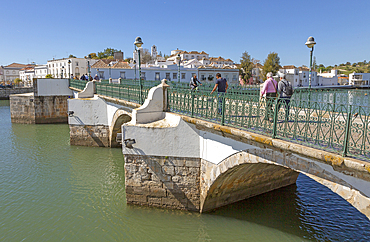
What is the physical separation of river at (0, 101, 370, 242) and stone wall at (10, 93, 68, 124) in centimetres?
1349

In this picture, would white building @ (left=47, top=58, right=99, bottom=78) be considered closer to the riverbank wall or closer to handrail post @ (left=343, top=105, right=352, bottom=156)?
the riverbank wall

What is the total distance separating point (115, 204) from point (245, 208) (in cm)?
425

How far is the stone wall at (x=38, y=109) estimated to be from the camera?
24.6m

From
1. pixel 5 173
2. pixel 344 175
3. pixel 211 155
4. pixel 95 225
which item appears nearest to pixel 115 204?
pixel 95 225

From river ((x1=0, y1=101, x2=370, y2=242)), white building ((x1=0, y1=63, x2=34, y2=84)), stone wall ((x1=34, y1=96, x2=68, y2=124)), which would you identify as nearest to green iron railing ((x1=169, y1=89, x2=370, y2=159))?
river ((x1=0, y1=101, x2=370, y2=242))

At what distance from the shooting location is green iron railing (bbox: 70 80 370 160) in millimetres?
4527

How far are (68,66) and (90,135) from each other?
4588 cm

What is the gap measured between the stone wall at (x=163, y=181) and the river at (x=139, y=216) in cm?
30

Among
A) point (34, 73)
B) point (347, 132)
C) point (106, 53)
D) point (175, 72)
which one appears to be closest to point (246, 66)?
point (175, 72)

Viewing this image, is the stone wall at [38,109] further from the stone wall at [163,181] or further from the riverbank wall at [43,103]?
the stone wall at [163,181]

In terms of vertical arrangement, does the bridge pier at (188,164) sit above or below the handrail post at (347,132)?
below

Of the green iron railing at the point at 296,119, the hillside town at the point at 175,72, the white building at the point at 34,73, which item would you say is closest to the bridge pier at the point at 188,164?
the green iron railing at the point at 296,119

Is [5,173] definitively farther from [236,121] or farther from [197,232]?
[236,121]

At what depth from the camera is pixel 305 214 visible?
8.66m
